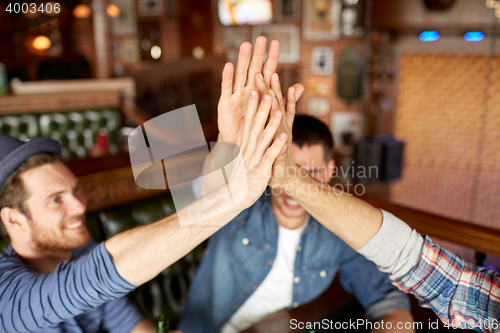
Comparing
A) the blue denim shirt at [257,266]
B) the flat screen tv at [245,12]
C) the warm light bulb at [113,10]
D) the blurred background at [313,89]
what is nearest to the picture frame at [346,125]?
the blurred background at [313,89]

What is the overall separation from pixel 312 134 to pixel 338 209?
40cm

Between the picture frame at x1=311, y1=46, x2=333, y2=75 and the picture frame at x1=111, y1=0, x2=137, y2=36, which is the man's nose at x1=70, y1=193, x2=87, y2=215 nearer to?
the picture frame at x1=311, y1=46, x2=333, y2=75

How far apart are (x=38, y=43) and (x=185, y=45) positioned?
9.18ft

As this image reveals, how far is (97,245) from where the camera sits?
2.77ft

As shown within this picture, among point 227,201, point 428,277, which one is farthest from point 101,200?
point 428,277

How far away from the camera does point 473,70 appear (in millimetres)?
4961

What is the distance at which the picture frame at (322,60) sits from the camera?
612 centimetres

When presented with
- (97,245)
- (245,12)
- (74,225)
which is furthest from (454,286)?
(245,12)

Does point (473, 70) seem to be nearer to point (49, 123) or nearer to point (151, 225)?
point (49, 123)

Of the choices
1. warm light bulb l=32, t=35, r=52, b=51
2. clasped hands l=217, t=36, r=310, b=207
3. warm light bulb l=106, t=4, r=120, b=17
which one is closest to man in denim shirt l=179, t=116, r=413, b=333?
clasped hands l=217, t=36, r=310, b=207

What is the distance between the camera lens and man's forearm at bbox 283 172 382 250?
0.84m

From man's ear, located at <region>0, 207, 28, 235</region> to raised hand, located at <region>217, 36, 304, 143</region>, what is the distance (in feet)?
1.95

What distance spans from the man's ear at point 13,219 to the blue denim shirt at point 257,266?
622mm

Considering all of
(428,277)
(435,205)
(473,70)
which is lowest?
(435,205)
